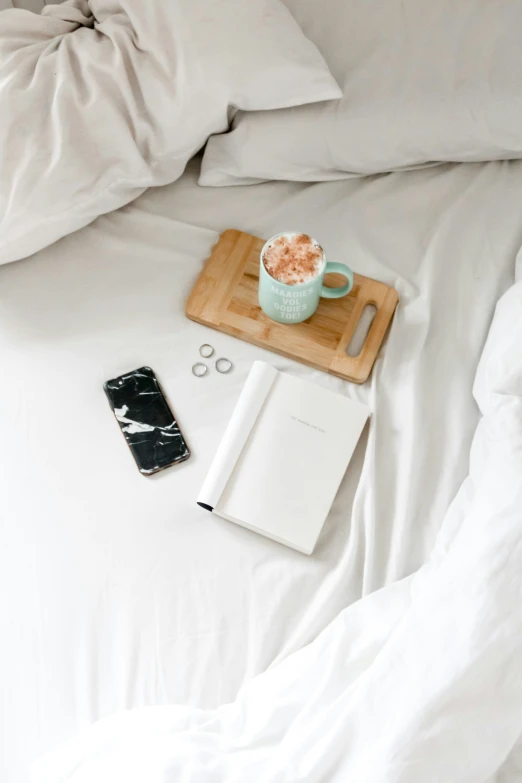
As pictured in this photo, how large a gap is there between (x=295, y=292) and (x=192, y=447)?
23cm

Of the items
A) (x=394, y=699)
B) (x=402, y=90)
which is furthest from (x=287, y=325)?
(x=394, y=699)

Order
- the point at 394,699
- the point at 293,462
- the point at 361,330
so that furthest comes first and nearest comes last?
the point at 361,330, the point at 293,462, the point at 394,699

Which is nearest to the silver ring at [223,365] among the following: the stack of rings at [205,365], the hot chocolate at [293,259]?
the stack of rings at [205,365]

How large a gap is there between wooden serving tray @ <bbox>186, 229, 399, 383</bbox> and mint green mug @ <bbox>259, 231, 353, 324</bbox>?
0.8 inches

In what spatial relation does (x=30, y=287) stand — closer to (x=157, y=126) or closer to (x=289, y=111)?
(x=157, y=126)

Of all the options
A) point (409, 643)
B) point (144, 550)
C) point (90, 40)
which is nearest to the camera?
point (409, 643)

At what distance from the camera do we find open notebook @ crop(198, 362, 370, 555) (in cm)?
75

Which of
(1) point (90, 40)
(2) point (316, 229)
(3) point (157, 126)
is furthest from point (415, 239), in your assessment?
(1) point (90, 40)

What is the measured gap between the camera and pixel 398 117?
0.89 metres

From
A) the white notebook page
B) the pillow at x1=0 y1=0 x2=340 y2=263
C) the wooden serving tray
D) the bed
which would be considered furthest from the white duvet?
the pillow at x1=0 y1=0 x2=340 y2=263

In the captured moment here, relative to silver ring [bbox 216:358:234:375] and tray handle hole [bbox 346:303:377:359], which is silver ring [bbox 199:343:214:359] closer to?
silver ring [bbox 216:358:234:375]

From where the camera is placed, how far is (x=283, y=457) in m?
0.79

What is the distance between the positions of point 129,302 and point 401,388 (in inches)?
15.2

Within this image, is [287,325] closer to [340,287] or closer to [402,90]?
[340,287]
